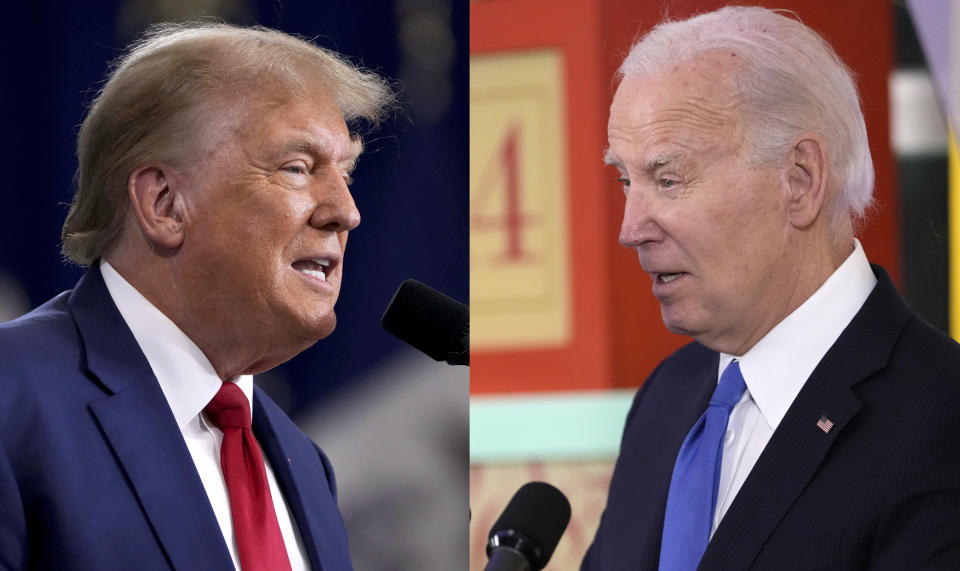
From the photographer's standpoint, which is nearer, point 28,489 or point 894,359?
point 28,489

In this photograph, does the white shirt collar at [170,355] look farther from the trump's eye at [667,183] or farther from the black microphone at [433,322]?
the trump's eye at [667,183]

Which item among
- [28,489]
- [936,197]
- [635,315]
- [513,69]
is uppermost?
[513,69]

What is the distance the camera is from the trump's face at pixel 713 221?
1.93 meters

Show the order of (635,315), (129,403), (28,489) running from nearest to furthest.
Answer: (28,489) < (129,403) < (635,315)

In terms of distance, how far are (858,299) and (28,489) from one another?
137 centimetres

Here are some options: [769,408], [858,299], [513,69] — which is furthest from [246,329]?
[858,299]

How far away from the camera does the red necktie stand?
186 cm

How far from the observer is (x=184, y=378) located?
6.38ft

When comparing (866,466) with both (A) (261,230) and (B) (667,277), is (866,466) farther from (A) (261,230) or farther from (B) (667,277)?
(A) (261,230)

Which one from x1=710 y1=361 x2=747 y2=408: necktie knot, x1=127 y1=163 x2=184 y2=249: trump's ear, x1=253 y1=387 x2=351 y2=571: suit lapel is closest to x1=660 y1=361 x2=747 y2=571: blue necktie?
x1=710 y1=361 x2=747 y2=408: necktie knot

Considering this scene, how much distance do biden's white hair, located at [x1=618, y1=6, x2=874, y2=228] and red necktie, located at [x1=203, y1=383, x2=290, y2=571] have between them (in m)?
0.96

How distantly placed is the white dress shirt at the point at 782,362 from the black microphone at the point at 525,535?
0.39 m

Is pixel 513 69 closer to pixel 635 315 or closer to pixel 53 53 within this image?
pixel 635 315

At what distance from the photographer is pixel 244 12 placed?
267cm
